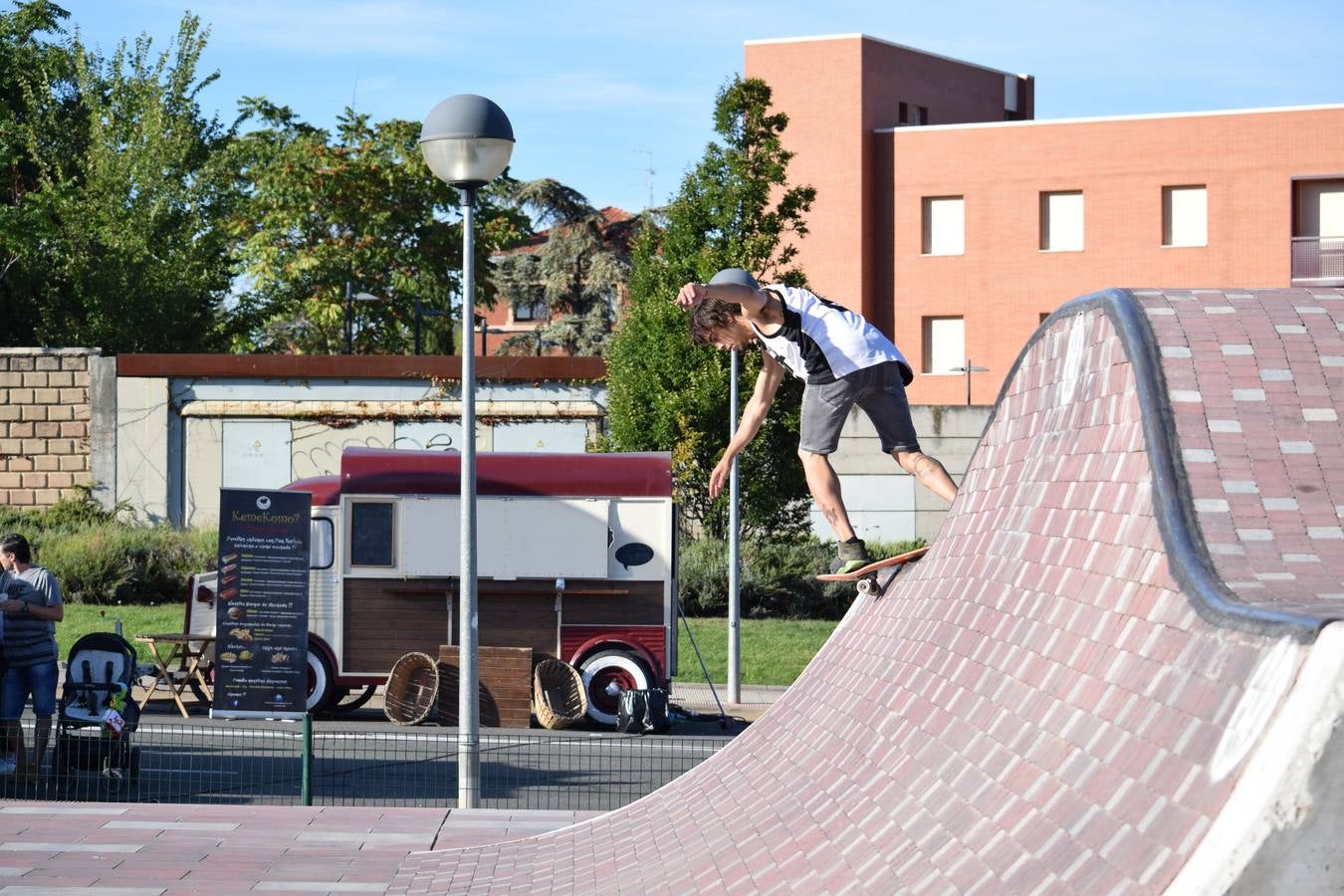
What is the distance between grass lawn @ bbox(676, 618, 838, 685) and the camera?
18953 mm

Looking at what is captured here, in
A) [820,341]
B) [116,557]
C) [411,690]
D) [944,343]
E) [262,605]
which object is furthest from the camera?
[944,343]

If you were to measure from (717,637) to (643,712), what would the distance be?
658 centimetres

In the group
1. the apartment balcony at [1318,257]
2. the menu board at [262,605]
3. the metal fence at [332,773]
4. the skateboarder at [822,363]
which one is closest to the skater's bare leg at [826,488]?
the skateboarder at [822,363]

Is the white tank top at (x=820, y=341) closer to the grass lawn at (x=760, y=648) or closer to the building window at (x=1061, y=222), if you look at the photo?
the grass lawn at (x=760, y=648)

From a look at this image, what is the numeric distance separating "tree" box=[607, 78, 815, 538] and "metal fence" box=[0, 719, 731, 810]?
8148mm

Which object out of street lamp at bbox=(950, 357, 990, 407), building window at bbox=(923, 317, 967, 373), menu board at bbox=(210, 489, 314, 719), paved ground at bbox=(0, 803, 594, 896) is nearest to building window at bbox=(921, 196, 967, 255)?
building window at bbox=(923, 317, 967, 373)

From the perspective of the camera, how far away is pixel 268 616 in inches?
585

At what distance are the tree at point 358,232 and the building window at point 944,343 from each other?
1174cm

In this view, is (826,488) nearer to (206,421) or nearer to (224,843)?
(224,843)

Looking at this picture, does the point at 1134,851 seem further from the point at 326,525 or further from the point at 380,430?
the point at 380,430

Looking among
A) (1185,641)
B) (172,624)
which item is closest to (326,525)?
(172,624)

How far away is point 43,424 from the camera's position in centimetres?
2798

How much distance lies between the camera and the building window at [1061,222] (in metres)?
40.9

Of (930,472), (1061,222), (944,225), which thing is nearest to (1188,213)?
(1061,222)
